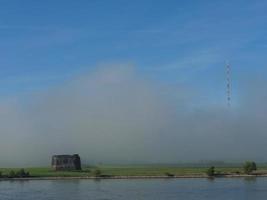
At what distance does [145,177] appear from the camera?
18875 centimetres

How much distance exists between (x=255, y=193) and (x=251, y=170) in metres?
78.0

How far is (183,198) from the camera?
108875 mm

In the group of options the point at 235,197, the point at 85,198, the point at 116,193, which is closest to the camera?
the point at 235,197

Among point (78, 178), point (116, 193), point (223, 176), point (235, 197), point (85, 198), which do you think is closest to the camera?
point (235, 197)

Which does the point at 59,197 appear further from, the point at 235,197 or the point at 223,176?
the point at 223,176

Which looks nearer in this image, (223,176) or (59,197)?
(59,197)

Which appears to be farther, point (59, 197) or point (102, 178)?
point (102, 178)

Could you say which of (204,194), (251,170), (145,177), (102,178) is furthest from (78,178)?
(204,194)

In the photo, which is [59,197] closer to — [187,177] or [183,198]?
[183,198]

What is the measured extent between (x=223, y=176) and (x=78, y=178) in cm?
4766

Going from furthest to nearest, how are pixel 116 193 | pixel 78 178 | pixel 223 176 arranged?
pixel 78 178 < pixel 223 176 < pixel 116 193

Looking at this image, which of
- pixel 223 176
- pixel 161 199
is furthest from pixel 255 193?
pixel 223 176

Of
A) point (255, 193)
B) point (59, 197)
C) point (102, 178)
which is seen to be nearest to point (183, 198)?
point (255, 193)

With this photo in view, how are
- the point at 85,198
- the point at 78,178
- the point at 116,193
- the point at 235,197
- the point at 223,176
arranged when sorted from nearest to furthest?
the point at 235,197
the point at 85,198
the point at 116,193
the point at 223,176
the point at 78,178
